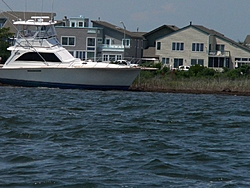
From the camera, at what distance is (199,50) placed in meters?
72.6

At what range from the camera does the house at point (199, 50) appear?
237 feet

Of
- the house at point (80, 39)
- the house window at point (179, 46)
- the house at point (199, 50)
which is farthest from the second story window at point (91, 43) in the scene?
the house window at point (179, 46)

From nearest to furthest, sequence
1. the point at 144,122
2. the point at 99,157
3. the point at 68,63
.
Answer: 1. the point at 99,157
2. the point at 144,122
3. the point at 68,63

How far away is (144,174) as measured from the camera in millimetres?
13156

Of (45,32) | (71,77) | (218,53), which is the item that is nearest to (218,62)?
(218,53)

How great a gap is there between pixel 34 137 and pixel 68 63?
19727 millimetres

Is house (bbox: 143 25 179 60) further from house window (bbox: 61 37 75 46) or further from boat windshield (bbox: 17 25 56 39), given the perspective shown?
boat windshield (bbox: 17 25 56 39)

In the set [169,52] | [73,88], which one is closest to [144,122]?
[73,88]

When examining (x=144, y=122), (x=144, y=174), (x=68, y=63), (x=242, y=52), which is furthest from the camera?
(x=242, y=52)

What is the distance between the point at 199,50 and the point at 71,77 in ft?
123

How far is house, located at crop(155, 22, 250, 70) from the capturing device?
72375 millimetres

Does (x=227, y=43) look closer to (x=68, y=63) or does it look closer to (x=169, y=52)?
(x=169, y=52)

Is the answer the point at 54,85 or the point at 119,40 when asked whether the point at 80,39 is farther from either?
the point at 54,85

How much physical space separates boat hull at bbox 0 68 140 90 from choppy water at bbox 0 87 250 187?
7876mm
